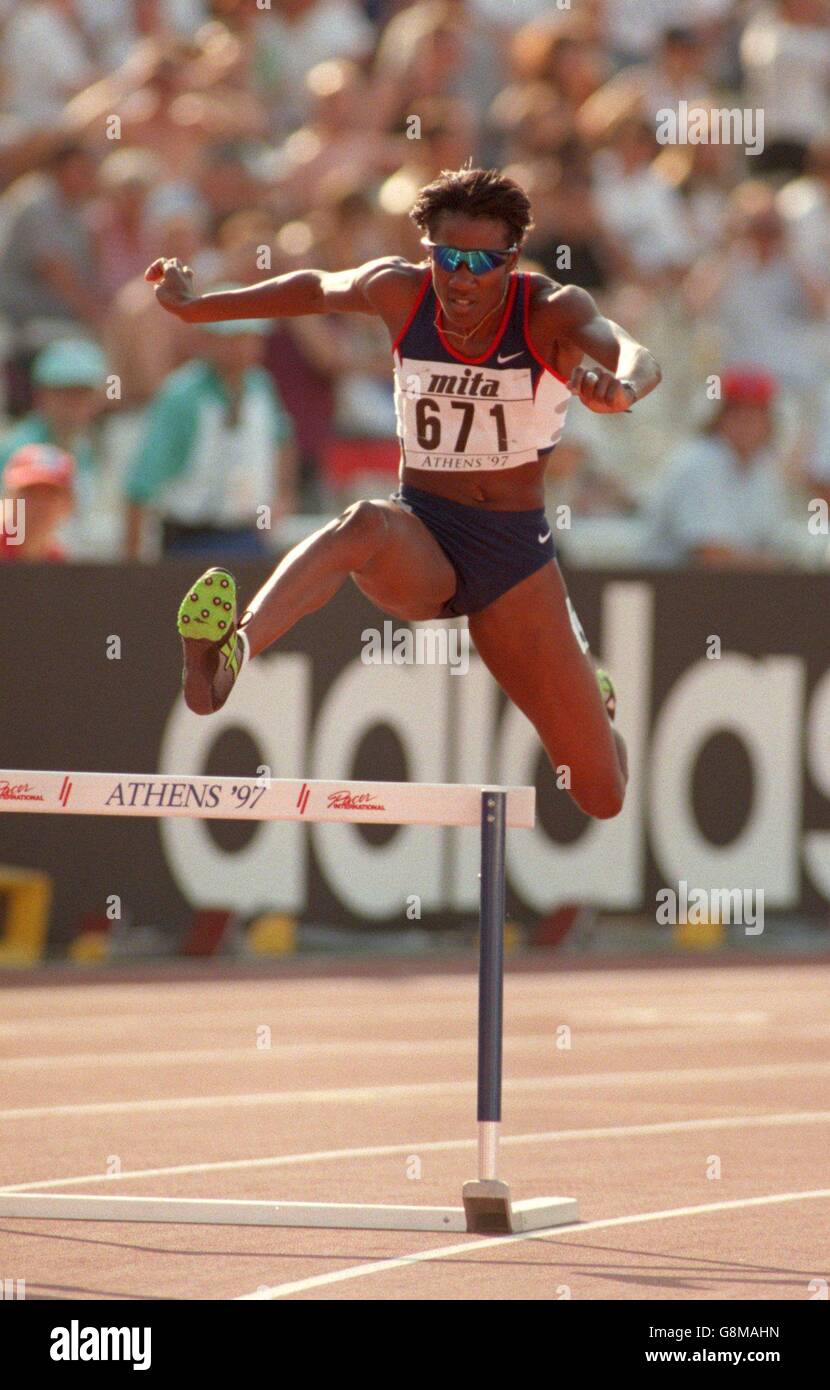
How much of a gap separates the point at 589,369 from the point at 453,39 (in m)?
10.8

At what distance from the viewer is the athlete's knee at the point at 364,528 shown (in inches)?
288

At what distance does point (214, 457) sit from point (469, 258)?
6065mm

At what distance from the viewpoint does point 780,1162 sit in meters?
8.31

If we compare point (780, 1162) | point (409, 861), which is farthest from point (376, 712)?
point (780, 1162)

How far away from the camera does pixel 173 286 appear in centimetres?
771

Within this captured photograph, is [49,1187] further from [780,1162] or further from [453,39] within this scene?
[453,39]

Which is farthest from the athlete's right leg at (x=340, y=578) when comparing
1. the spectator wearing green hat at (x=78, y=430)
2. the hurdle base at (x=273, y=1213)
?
the spectator wearing green hat at (x=78, y=430)

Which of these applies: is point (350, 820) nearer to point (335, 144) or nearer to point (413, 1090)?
point (413, 1090)

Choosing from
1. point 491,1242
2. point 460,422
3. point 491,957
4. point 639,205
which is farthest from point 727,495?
point 491,1242

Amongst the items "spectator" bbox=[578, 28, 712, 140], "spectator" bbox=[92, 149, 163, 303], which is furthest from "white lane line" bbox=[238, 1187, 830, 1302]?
"spectator" bbox=[578, 28, 712, 140]

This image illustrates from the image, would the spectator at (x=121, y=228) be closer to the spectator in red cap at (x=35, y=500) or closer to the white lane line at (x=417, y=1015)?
the spectator in red cap at (x=35, y=500)

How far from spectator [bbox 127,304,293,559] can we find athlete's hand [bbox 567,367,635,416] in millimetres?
6673

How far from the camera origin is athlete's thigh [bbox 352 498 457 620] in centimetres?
743

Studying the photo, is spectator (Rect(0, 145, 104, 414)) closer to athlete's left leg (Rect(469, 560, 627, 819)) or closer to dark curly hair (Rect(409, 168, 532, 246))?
athlete's left leg (Rect(469, 560, 627, 819))
